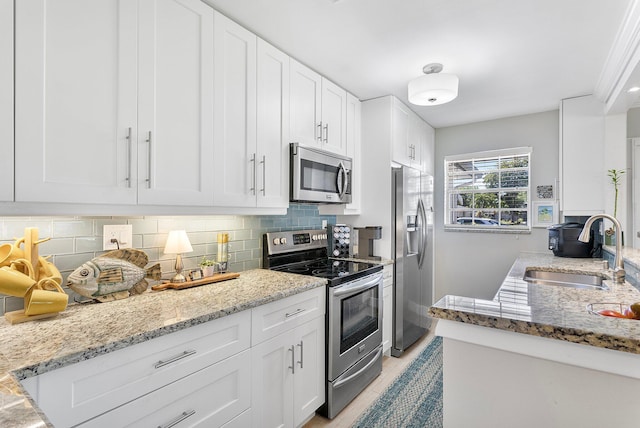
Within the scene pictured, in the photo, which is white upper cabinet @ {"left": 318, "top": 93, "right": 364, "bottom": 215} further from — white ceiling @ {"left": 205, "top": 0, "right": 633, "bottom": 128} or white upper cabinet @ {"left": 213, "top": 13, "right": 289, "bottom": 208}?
white upper cabinet @ {"left": 213, "top": 13, "right": 289, "bottom": 208}

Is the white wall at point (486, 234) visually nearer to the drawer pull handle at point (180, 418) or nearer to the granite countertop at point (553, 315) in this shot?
the granite countertop at point (553, 315)

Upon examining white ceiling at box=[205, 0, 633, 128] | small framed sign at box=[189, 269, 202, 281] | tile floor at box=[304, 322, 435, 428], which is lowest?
tile floor at box=[304, 322, 435, 428]

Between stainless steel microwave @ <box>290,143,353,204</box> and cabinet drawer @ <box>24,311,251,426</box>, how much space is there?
110 cm

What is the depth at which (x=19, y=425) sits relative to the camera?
57cm

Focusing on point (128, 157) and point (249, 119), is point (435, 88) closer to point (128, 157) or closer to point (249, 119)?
point (249, 119)

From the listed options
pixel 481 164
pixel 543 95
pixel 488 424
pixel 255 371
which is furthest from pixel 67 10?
pixel 481 164

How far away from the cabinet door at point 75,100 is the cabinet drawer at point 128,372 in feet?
2.06

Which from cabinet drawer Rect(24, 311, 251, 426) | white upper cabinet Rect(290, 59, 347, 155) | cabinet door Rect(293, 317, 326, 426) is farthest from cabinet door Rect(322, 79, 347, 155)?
cabinet drawer Rect(24, 311, 251, 426)

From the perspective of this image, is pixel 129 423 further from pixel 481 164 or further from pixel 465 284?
pixel 481 164

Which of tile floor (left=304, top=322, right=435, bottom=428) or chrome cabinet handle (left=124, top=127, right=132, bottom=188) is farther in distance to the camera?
tile floor (left=304, top=322, right=435, bottom=428)

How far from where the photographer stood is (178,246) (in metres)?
1.79

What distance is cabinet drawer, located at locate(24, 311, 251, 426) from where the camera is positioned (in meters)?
0.93

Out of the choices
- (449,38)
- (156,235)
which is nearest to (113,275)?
(156,235)

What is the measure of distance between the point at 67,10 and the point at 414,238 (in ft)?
9.59
